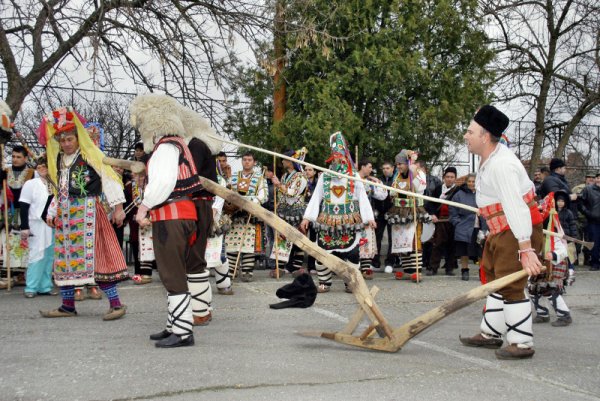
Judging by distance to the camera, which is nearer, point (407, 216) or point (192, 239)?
point (192, 239)

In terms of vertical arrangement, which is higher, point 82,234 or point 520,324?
point 82,234

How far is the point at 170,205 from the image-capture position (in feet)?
18.4

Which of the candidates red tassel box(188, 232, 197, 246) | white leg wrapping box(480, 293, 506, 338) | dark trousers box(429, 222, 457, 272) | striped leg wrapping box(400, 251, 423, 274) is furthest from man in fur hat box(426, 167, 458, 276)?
red tassel box(188, 232, 197, 246)

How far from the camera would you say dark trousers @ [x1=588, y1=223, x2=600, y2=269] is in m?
13.0

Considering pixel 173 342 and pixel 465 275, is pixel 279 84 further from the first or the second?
pixel 173 342

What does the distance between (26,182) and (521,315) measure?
6.46m

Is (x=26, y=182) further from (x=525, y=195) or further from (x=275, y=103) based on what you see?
(x=525, y=195)

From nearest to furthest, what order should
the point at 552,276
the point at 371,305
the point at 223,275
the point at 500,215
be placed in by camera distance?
the point at 371,305 < the point at 500,215 < the point at 552,276 < the point at 223,275

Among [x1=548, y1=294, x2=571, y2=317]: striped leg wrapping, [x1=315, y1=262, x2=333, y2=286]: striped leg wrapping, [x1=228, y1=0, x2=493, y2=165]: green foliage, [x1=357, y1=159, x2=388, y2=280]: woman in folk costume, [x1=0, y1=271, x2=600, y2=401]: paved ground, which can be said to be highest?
[x1=228, y1=0, x2=493, y2=165]: green foliage

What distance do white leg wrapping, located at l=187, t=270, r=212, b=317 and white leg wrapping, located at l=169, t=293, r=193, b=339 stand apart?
72 centimetres

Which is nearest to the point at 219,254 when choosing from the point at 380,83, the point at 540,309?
the point at 540,309

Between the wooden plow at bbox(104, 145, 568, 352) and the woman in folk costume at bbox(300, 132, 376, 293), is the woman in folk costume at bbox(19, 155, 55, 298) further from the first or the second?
the wooden plow at bbox(104, 145, 568, 352)

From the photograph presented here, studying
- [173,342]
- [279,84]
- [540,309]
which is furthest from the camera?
[279,84]

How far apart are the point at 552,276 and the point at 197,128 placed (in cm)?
359
